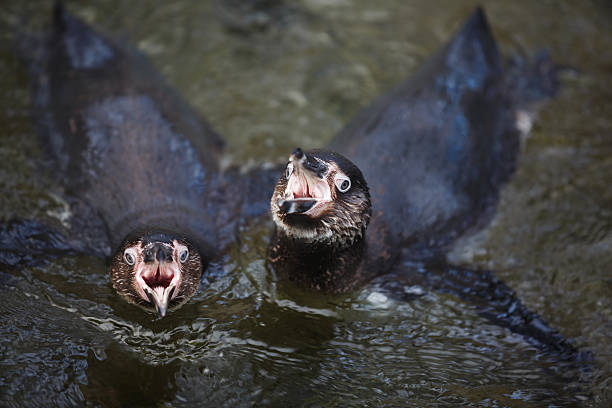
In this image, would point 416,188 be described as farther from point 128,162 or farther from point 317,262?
point 128,162

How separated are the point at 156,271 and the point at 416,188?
7.25 ft

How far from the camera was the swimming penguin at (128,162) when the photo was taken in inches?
181

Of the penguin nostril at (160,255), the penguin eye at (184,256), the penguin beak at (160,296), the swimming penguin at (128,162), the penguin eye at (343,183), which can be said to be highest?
the swimming penguin at (128,162)

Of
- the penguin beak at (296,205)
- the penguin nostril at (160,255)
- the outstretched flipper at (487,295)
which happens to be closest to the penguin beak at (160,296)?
the penguin nostril at (160,255)

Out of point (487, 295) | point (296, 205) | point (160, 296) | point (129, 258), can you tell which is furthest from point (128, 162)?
point (487, 295)

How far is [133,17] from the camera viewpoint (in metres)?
7.79

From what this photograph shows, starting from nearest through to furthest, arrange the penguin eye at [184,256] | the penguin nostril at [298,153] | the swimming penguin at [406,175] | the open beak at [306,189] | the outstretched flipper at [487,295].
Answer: the penguin nostril at [298,153], the open beak at [306,189], the swimming penguin at [406,175], the penguin eye at [184,256], the outstretched flipper at [487,295]

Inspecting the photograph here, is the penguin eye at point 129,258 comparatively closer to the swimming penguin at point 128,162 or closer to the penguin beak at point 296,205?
the swimming penguin at point 128,162

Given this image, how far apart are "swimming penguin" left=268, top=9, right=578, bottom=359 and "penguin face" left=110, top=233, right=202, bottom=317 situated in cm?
67

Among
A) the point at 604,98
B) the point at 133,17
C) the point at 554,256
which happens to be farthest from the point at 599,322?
the point at 133,17

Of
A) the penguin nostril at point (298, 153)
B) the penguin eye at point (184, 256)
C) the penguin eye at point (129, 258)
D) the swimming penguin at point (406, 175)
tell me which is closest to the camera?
Result: the penguin nostril at point (298, 153)

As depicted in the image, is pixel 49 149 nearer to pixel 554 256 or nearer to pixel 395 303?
pixel 395 303

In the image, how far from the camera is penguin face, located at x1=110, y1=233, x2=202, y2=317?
432cm

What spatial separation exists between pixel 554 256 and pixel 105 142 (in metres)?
3.85
